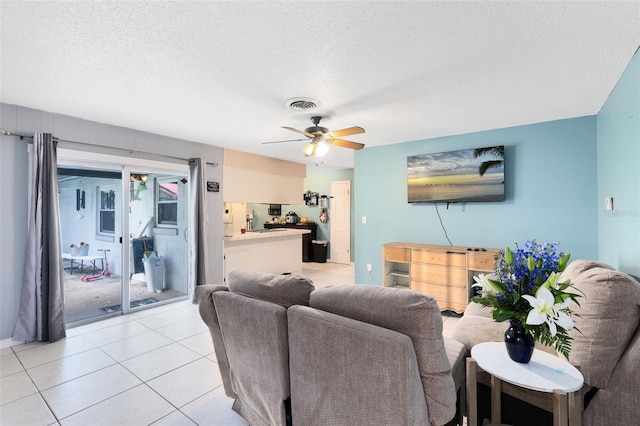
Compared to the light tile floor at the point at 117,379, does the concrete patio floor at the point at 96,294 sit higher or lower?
higher

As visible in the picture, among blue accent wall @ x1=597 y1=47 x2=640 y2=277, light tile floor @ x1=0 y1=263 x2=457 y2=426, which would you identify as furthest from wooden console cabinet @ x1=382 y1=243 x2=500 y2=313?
blue accent wall @ x1=597 y1=47 x2=640 y2=277

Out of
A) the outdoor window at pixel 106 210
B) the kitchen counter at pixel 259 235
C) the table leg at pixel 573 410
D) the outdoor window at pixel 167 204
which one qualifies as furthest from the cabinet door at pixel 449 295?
the outdoor window at pixel 106 210

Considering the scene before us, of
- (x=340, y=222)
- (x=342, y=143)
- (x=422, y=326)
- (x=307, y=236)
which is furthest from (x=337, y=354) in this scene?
(x=307, y=236)

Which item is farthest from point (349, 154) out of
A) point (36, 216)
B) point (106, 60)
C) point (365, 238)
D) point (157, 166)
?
point (36, 216)

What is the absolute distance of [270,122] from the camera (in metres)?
3.65

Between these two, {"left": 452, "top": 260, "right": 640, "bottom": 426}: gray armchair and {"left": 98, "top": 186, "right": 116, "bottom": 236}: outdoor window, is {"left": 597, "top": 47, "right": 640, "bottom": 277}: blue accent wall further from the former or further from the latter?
{"left": 98, "top": 186, "right": 116, "bottom": 236}: outdoor window

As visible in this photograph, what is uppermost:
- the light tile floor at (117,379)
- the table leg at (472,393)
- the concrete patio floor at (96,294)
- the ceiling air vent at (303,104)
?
the ceiling air vent at (303,104)

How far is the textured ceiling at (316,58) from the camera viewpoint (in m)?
1.66

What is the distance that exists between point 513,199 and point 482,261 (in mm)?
936

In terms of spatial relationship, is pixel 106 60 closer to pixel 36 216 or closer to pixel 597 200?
pixel 36 216

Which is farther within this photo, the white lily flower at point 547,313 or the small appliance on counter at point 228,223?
the small appliance on counter at point 228,223

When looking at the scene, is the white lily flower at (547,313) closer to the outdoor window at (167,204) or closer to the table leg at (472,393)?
the table leg at (472,393)

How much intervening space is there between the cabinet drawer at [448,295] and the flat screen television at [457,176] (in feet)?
3.94

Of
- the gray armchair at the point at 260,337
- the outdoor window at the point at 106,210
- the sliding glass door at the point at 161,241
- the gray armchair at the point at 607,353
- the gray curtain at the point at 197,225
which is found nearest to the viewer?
the gray armchair at the point at 607,353
